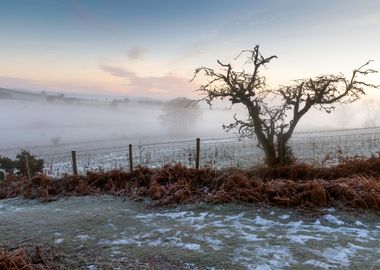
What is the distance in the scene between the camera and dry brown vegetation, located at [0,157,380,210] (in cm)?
809

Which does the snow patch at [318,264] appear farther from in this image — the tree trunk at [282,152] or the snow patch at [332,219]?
the tree trunk at [282,152]

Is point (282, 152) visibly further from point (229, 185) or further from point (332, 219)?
point (332, 219)

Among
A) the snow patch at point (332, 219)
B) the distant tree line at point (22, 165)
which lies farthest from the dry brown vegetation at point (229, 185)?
the distant tree line at point (22, 165)

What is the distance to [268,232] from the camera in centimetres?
634

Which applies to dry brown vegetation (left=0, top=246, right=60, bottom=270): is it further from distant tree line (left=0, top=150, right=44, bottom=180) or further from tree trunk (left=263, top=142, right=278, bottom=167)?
distant tree line (left=0, top=150, right=44, bottom=180)

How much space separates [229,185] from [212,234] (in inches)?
120

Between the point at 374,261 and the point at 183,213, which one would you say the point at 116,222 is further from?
the point at 374,261

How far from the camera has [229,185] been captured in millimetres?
9164

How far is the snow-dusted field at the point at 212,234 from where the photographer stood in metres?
5.09

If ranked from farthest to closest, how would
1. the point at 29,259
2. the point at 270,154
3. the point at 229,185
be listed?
the point at 270,154 < the point at 229,185 < the point at 29,259

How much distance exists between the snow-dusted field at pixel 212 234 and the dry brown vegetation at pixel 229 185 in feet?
1.67

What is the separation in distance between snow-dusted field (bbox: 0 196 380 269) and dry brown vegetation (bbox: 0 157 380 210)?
1.67ft

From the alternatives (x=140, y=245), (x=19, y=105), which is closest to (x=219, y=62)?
(x=140, y=245)

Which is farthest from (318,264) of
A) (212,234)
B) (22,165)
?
(22,165)
